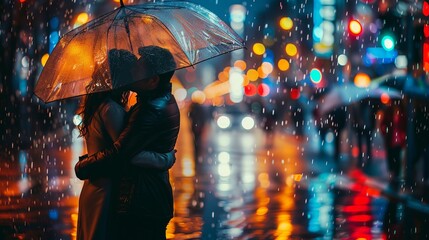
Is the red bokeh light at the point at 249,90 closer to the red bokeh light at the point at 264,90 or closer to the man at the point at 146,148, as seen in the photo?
the red bokeh light at the point at 264,90

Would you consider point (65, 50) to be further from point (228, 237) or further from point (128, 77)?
point (228, 237)

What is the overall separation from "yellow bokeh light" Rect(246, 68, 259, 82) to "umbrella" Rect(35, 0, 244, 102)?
106 m

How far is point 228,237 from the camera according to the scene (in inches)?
448

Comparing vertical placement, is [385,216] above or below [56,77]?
below

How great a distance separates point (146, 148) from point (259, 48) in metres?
110

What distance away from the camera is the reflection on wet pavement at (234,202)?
38.8 ft

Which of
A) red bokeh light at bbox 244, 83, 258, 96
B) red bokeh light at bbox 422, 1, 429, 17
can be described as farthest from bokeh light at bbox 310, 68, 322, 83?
red bokeh light at bbox 422, 1, 429, 17

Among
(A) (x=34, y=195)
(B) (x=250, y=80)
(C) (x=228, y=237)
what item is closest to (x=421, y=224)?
(C) (x=228, y=237)

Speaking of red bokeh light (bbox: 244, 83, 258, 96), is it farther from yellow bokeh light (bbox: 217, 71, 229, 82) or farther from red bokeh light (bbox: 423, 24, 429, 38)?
red bokeh light (bbox: 423, 24, 429, 38)

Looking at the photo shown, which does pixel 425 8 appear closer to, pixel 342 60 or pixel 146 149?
pixel 146 149

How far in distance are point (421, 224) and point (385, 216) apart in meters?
0.93

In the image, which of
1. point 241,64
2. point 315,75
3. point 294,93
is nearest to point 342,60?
point 294,93

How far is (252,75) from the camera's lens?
119 metres

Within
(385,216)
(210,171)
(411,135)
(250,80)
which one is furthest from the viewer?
(250,80)
